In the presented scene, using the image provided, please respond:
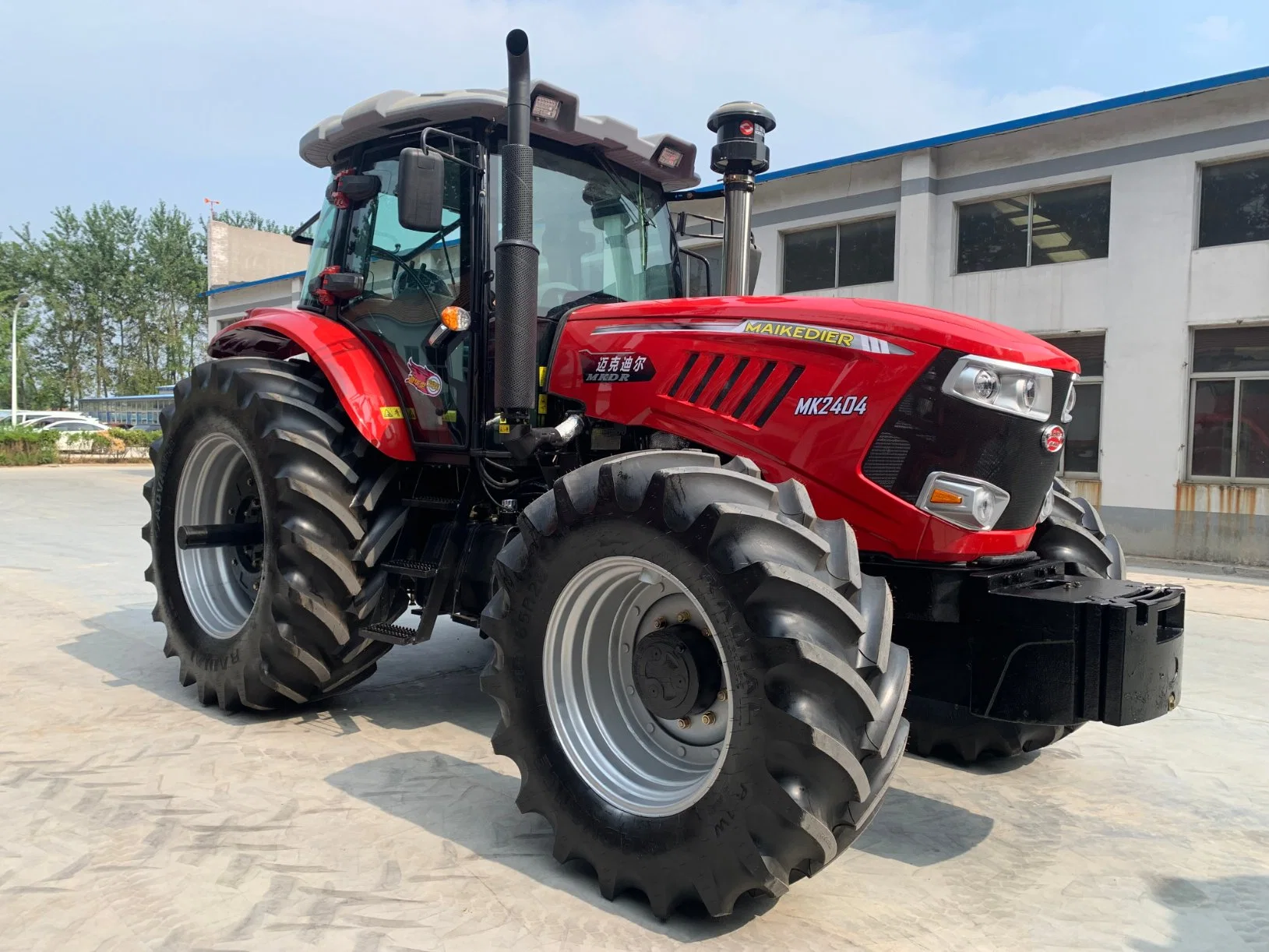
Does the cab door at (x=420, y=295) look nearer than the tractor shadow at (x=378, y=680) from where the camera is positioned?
Yes

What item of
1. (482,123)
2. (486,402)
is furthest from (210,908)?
(482,123)

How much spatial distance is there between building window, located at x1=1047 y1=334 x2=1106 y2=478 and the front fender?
10192mm

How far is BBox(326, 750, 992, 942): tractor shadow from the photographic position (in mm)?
2723

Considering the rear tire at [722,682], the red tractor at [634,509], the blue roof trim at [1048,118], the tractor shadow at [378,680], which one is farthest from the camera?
the blue roof trim at [1048,118]

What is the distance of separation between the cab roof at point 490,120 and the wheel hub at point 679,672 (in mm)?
2341

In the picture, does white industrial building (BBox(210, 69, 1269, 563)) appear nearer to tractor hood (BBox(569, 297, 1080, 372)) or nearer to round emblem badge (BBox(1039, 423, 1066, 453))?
tractor hood (BBox(569, 297, 1080, 372))

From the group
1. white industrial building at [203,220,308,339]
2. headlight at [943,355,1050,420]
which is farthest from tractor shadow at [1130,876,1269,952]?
white industrial building at [203,220,308,339]

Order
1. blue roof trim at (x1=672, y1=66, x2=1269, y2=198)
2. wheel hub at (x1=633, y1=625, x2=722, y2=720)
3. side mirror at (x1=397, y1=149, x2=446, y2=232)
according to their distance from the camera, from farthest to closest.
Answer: blue roof trim at (x1=672, y1=66, x2=1269, y2=198) → side mirror at (x1=397, y1=149, x2=446, y2=232) → wheel hub at (x1=633, y1=625, x2=722, y2=720)

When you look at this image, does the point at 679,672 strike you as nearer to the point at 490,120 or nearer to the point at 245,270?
the point at 490,120

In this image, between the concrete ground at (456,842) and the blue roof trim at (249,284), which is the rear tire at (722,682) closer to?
the concrete ground at (456,842)

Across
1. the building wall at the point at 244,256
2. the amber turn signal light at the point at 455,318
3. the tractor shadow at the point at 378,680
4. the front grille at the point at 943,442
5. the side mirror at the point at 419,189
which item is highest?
the building wall at the point at 244,256

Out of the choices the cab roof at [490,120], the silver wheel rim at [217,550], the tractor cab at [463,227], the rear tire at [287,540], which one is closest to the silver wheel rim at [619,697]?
the tractor cab at [463,227]

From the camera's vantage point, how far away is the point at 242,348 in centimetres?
521

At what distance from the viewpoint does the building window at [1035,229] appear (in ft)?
40.5
